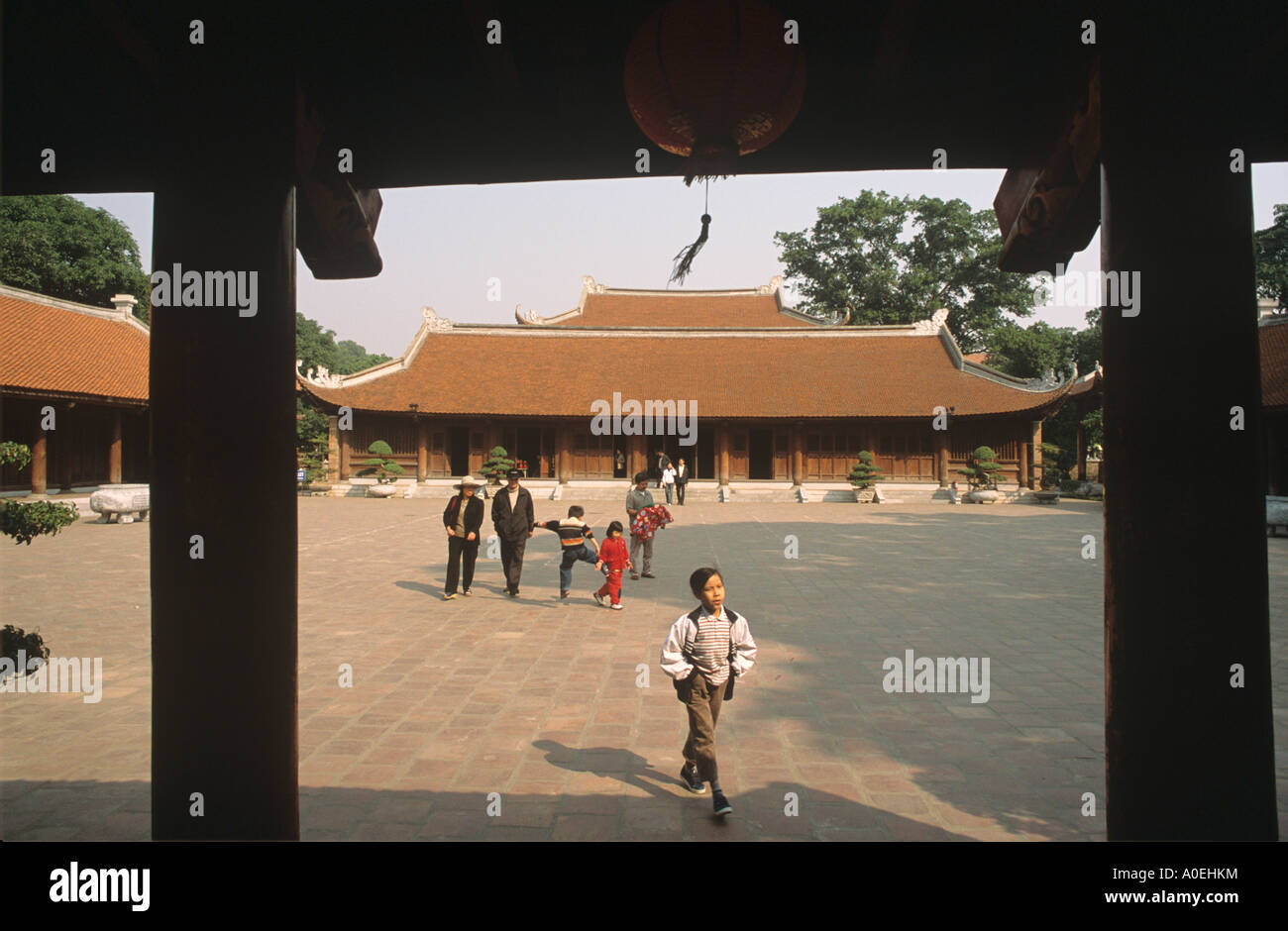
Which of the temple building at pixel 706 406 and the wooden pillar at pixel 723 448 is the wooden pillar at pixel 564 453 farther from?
the wooden pillar at pixel 723 448

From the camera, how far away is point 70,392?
17.9m

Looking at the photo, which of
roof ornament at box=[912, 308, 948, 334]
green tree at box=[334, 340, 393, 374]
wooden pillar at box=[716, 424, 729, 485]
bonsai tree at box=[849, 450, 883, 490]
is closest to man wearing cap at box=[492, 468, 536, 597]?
bonsai tree at box=[849, 450, 883, 490]

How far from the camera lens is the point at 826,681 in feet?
18.2

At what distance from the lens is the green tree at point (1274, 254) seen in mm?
27109

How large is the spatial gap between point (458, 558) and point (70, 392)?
14576 mm

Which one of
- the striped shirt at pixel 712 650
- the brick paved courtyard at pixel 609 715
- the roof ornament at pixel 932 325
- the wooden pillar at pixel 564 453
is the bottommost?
the brick paved courtyard at pixel 609 715

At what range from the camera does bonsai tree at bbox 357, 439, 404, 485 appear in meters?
25.9

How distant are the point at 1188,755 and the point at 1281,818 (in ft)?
7.29

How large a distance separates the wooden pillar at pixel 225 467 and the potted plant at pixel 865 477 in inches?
963

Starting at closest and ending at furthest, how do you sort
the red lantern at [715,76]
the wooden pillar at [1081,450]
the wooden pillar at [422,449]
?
the red lantern at [715,76], the wooden pillar at [422,449], the wooden pillar at [1081,450]

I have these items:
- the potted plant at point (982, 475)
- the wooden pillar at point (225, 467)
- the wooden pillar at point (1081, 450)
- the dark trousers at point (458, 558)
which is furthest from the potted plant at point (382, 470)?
the wooden pillar at point (225, 467)

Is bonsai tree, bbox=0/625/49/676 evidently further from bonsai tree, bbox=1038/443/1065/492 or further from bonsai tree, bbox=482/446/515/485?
bonsai tree, bbox=1038/443/1065/492

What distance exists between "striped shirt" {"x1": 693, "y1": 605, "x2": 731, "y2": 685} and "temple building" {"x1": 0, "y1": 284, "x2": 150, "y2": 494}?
18385 millimetres
